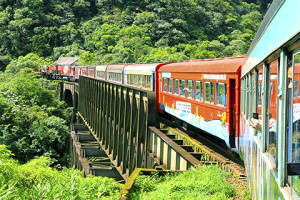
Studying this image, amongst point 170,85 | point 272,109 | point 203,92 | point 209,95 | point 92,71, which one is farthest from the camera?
point 92,71

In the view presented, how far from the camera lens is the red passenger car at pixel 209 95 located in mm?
10039

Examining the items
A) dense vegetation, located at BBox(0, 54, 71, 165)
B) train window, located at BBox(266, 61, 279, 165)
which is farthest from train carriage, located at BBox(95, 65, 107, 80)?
train window, located at BBox(266, 61, 279, 165)

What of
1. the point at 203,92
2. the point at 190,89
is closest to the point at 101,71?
the point at 190,89

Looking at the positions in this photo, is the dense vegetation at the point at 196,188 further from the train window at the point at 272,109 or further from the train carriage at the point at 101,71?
the train carriage at the point at 101,71

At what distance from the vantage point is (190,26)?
3324 inches

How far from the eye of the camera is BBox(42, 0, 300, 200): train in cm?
257

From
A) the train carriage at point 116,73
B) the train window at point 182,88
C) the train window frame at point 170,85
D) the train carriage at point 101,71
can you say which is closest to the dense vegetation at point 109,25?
the train carriage at point 101,71

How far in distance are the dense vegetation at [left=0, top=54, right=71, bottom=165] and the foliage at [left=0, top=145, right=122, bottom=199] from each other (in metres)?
17.4

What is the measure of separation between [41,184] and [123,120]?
10.9 metres

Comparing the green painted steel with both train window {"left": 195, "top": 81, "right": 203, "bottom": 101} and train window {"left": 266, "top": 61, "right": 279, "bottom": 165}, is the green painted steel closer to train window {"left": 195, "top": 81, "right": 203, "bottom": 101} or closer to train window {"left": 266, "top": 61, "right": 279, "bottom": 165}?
train window {"left": 195, "top": 81, "right": 203, "bottom": 101}

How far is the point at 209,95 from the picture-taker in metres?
11.7

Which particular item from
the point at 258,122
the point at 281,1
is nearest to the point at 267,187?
the point at 258,122

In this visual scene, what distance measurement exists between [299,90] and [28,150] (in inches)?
1187

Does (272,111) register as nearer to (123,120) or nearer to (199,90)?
(199,90)
